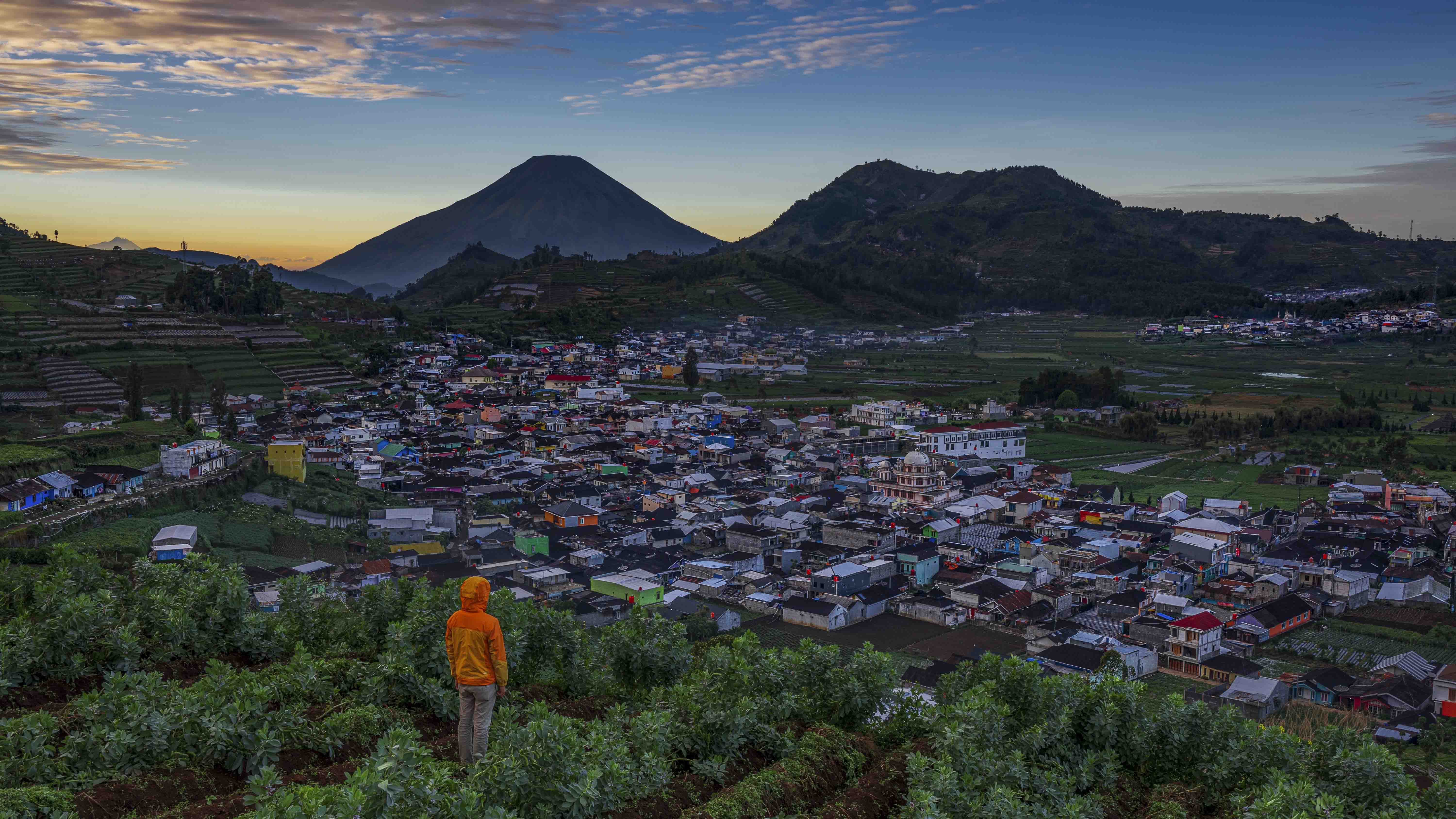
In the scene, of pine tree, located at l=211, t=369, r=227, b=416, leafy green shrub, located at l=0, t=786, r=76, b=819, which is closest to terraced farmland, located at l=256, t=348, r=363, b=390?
pine tree, located at l=211, t=369, r=227, b=416

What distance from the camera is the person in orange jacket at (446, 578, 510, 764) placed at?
3.70m

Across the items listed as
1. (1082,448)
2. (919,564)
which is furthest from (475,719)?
(1082,448)

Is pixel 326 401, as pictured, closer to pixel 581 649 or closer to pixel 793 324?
pixel 581 649

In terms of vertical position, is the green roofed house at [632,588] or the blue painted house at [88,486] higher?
the blue painted house at [88,486]

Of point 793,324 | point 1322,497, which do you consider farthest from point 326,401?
point 793,324

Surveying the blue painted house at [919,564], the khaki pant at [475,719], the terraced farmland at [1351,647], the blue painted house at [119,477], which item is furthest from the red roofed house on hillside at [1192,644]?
the blue painted house at [119,477]

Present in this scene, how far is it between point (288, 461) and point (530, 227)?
121 metres

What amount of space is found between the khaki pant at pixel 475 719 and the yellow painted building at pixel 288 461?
16.7 meters

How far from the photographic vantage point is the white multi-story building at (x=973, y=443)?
2519cm

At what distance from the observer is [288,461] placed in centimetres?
1906

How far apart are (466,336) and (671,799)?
37.8 m

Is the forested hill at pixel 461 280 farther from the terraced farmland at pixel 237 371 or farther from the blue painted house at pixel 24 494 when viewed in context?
the blue painted house at pixel 24 494

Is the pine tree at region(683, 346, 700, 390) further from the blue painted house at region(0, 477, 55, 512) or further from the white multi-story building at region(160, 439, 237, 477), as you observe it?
the blue painted house at region(0, 477, 55, 512)

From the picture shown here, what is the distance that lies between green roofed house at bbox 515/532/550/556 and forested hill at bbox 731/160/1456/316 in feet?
174
